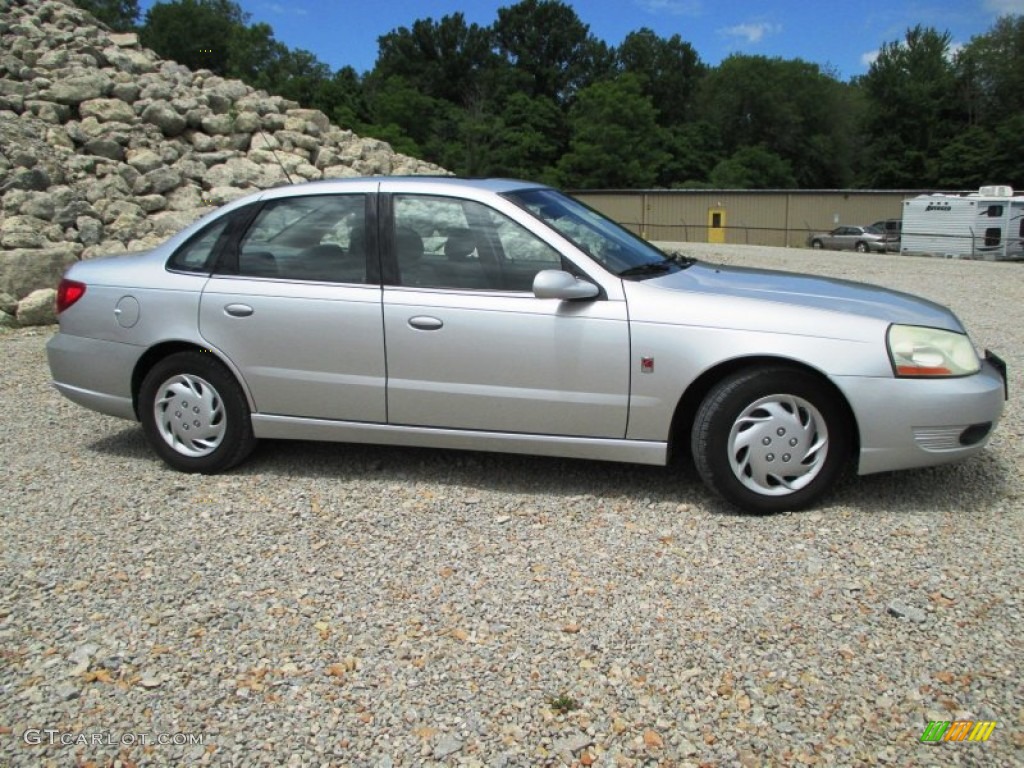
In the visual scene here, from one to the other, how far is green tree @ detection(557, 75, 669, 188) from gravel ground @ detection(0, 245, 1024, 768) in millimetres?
66125

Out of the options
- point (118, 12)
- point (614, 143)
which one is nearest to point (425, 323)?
point (614, 143)

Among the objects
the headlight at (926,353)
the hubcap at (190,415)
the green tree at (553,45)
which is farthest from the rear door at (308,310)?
the green tree at (553,45)

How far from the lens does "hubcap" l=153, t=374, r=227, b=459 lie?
16.6 feet

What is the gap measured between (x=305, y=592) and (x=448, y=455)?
5.93ft

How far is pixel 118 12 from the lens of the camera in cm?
7506

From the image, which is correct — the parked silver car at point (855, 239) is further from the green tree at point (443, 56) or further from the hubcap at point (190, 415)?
the green tree at point (443, 56)

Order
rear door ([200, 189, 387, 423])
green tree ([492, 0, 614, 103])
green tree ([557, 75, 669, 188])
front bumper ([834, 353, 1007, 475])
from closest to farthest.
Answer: front bumper ([834, 353, 1007, 475]) < rear door ([200, 189, 387, 423]) < green tree ([557, 75, 669, 188]) < green tree ([492, 0, 614, 103])

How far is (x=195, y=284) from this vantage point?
5.05 metres

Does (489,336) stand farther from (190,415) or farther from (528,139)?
(528,139)

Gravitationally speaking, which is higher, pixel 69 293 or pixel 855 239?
pixel 855 239

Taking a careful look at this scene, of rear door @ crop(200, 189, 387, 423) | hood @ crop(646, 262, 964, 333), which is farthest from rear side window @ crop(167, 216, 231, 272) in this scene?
hood @ crop(646, 262, 964, 333)

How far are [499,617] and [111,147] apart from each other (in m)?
A: 13.9

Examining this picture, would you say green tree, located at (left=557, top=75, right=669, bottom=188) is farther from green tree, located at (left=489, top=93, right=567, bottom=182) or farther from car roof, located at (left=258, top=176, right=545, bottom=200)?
car roof, located at (left=258, top=176, right=545, bottom=200)

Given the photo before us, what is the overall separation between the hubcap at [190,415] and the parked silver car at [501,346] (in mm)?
11
